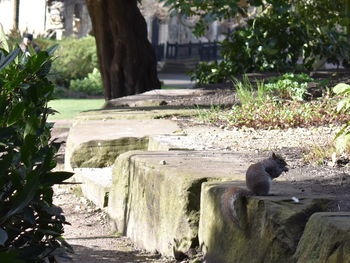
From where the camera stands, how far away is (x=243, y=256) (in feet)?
15.9

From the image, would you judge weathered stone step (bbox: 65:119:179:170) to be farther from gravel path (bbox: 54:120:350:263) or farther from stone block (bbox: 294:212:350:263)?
stone block (bbox: 294:212:350:263)

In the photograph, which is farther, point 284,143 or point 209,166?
point 284,143

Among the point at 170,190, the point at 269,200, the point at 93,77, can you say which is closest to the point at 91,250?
the point at 170,190

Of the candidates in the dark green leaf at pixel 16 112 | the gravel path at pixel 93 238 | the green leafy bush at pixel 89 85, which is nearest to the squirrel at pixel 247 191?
the gravel path at pixel 93 238

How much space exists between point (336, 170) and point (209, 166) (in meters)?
0.92

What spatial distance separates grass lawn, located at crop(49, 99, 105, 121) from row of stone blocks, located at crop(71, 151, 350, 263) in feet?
39.5

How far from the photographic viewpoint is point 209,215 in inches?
211

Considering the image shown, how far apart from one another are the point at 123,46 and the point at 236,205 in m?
11.4

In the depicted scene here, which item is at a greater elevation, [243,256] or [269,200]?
[269,200]

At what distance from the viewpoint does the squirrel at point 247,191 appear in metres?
4.79

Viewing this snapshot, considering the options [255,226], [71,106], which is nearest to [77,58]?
[71,106]

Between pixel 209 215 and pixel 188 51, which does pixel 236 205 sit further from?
pixel 188 51

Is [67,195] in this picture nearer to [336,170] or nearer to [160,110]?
[160,110]

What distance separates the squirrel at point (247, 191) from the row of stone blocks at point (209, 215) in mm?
50
